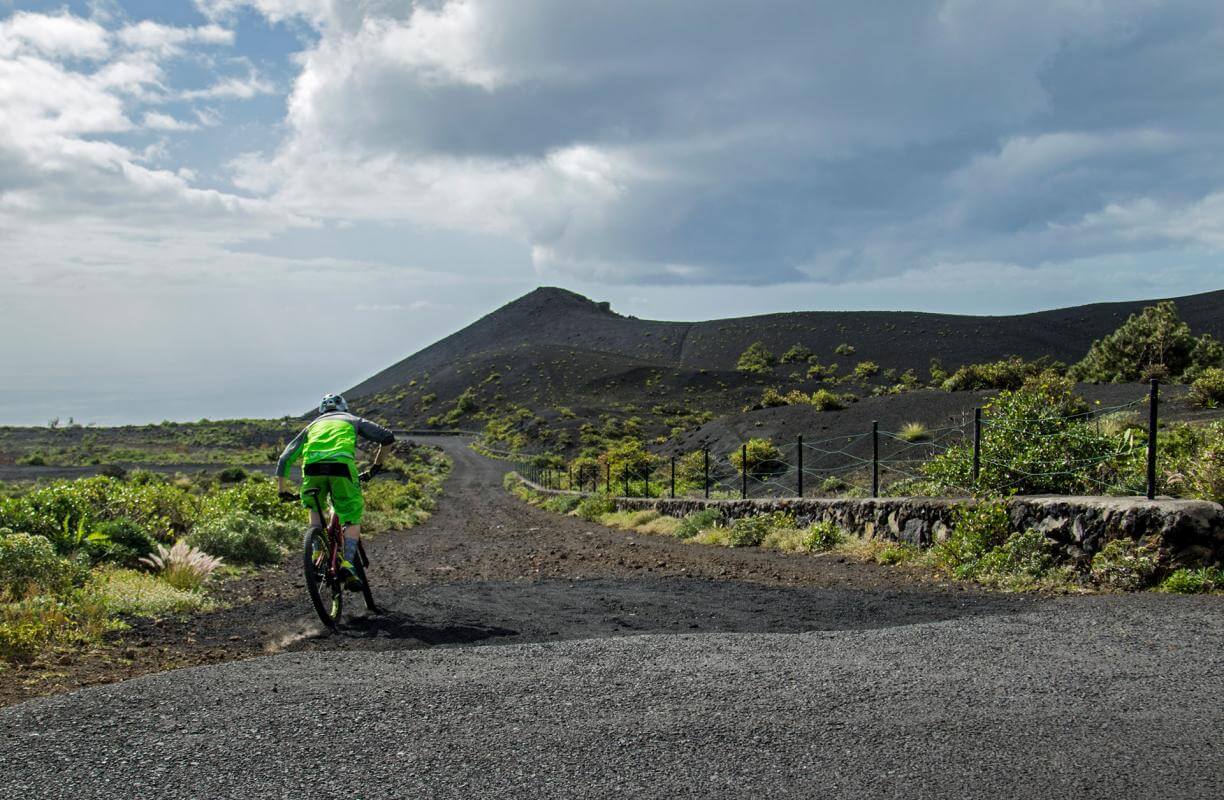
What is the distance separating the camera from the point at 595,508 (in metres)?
27.0

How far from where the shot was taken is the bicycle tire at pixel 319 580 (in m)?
7.23

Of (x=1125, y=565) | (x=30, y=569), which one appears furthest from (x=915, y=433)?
(x=30, y=569)

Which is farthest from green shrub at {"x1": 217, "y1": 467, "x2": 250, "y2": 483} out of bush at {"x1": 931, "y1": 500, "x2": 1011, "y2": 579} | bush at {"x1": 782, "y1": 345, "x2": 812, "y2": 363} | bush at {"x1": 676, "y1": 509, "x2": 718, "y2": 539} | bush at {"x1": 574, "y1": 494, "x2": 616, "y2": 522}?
bush at {"x1": 782, "y1": 345, "x2": 812, "y2": 363}

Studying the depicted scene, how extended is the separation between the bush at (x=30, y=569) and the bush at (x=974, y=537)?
9.48m

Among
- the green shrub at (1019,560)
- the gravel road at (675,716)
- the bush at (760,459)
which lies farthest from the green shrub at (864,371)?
the gravel road at (675,716)

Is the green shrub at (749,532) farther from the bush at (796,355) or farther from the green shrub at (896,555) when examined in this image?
the bush at (796,355)

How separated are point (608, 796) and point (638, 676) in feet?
5.64

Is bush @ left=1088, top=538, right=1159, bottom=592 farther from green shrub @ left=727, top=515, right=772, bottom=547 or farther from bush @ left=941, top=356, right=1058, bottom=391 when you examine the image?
bush @ left=941, top=356, right=1058, bottom=391

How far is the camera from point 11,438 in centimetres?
9656

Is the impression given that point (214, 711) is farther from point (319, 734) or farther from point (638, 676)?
point (638, 676)

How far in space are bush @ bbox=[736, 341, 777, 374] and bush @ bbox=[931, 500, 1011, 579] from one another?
90606mm

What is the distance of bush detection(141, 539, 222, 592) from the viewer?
10.2 metres

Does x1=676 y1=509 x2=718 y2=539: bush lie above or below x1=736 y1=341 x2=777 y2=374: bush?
below

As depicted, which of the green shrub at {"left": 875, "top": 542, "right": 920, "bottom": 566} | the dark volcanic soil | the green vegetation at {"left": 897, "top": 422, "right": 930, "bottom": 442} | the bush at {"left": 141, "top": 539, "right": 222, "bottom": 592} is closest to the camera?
the dark volcanic soil
